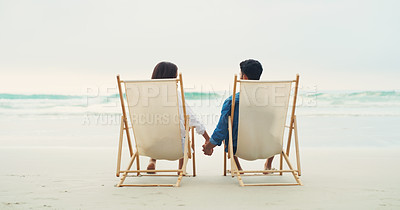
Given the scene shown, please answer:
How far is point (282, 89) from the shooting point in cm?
324

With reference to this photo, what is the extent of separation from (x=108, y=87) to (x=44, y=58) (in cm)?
523

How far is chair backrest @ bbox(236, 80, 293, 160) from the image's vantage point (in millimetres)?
3215

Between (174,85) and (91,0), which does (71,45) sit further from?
(174,85)

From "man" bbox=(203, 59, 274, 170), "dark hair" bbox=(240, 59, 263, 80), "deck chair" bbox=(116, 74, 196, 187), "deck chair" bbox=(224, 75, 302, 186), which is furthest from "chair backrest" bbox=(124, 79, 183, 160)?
"dark hair" bbox=(240, 59, 263, 80)

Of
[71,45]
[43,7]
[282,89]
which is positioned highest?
[43,7]

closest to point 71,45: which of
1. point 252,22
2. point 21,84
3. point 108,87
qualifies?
point 21,84

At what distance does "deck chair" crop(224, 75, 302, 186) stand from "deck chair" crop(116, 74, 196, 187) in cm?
43

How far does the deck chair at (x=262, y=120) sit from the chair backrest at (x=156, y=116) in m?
0.46

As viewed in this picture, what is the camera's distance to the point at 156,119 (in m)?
3.31

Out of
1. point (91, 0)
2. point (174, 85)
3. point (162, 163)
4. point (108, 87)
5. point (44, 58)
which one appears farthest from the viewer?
point (44, 58)

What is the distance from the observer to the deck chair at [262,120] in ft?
10.5

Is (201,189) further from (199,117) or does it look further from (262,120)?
(199,117)

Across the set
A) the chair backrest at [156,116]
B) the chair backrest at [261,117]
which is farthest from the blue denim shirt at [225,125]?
the chair backrest at [156,116]

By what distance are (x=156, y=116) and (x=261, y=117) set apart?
832 mm
